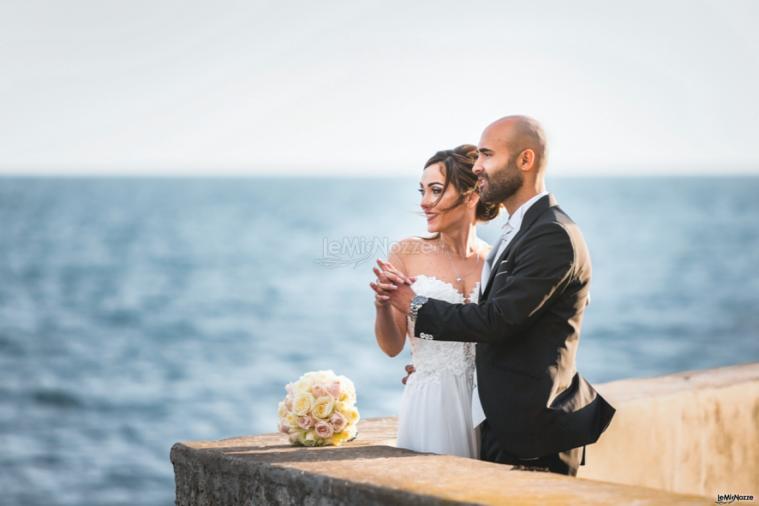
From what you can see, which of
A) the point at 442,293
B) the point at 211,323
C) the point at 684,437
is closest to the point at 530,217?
the point at 442,293

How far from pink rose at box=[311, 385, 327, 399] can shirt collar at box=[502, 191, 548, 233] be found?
0.96 m

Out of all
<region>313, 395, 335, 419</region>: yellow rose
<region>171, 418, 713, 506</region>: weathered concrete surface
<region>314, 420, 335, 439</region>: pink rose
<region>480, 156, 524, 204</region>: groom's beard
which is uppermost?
<region>480, 156, 524, 204</region>: groom's beard

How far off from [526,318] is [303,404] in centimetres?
96

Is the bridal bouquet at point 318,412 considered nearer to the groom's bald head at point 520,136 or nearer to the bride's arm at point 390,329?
the bride's arm at point 390,329

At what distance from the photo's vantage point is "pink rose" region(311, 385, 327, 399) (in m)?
3.97

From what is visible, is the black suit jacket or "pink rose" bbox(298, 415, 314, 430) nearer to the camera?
the black suit jacket

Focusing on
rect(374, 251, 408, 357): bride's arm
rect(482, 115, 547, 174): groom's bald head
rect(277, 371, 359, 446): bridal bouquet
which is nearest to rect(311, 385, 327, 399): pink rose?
rect(277, 371, 359, 446): bridal bouquet

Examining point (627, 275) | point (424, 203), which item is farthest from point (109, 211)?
point (424, 203)

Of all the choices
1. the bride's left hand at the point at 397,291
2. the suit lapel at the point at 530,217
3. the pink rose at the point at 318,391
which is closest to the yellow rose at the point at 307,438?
the pink rose at the point at 318,391

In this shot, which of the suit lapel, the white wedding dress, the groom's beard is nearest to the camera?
the suit lapel

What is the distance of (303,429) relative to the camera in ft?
12.8

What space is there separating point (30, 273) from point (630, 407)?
43091 millimetres

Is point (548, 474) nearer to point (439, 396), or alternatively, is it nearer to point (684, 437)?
point (439, 396)

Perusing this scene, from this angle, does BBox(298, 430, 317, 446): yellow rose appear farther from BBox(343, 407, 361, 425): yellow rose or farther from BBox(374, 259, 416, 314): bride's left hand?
BBox(374, 259, 416, 314): bride's left hand
